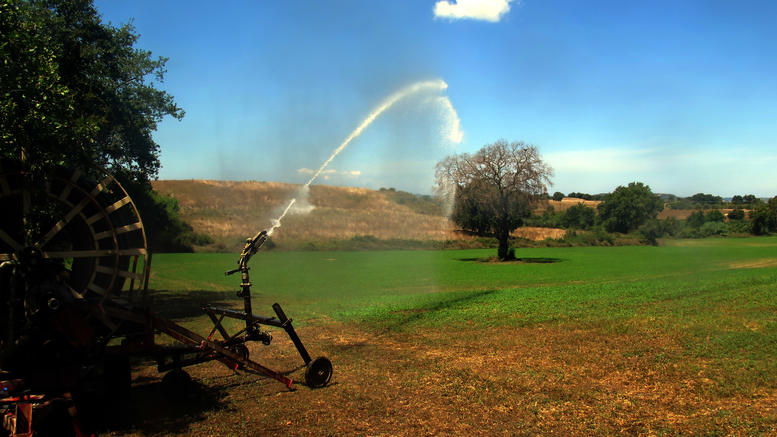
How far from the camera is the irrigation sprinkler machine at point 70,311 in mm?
5699

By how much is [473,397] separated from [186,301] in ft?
57.4

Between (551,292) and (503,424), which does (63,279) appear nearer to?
(503,424)

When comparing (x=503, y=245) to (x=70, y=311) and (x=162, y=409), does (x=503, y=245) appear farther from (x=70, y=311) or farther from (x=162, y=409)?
(x=70, y=311)

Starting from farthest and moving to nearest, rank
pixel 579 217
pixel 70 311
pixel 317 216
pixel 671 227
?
pixel 579 217 < pixel 671 227 < pixel 317 216 < pixel 70 311

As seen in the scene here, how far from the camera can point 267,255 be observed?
52.8 metres

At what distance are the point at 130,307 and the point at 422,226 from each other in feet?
136

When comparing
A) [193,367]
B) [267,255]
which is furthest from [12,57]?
[267,255]

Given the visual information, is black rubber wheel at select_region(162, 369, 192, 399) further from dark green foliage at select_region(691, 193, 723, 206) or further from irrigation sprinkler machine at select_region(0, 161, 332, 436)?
dark green foliage at select_region(691, 193, 723, 206)

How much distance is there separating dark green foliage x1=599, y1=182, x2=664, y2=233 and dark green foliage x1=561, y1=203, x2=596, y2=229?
6335mm

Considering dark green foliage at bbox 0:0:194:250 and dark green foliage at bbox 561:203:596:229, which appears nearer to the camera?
dark green foliage at bbox 0:0:194:250

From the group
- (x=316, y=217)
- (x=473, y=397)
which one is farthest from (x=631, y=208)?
(x=473, y=397)

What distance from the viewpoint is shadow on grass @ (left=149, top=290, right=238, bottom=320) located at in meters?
18.9

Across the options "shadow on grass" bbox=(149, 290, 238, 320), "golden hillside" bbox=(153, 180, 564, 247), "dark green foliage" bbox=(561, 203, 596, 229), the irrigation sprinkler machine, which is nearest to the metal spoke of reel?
the irrigation sprinkler machine

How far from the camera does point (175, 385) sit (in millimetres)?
8812
